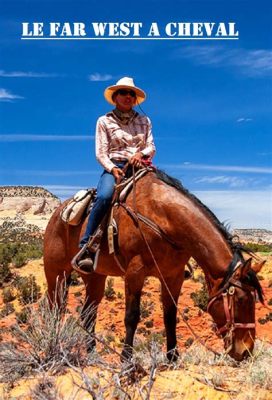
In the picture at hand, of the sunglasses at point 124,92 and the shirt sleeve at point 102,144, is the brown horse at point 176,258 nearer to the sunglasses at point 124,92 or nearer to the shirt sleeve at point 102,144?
the shirt sleeve at point 102,144

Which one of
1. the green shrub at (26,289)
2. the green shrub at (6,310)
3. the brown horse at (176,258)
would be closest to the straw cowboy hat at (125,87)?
the brown horse at (176,258)

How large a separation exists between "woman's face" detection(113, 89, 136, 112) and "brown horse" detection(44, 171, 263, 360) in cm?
110

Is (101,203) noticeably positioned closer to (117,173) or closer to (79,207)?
(117,173)

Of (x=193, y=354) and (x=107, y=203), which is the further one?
(x=107, y=203)

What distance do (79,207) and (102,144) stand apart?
3.49ft

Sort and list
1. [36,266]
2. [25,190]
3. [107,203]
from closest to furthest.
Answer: [107,203] < [36,266] < [25,190]

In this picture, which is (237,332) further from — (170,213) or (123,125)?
(123,125)

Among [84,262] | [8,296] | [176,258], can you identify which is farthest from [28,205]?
[176,258]

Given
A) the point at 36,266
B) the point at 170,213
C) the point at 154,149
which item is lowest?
the point at 36,266

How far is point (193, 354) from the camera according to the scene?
6.71 meters

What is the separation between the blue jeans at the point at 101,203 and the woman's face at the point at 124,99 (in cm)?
97

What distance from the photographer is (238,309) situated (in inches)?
232

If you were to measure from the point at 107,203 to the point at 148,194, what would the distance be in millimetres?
585

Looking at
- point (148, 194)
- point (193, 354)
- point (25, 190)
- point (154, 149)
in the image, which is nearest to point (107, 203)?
point (148, 194)
